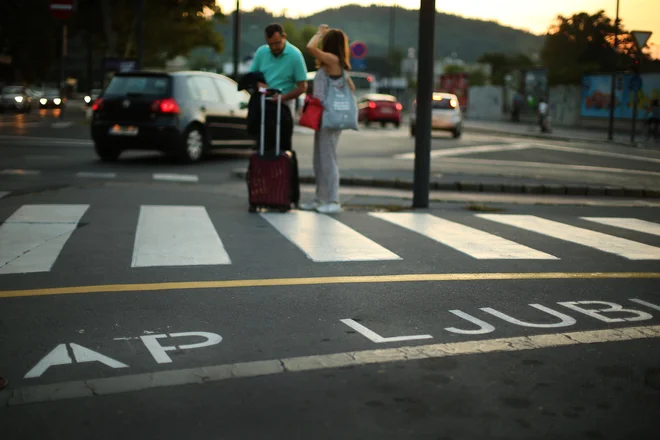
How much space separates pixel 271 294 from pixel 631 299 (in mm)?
2194

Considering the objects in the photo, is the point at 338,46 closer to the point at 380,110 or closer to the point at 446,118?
the point at 446,118

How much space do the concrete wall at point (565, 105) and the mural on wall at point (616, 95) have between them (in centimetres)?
107

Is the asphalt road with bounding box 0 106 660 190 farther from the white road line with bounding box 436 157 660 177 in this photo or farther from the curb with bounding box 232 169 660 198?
the curb with bounding box 232 169 660 198

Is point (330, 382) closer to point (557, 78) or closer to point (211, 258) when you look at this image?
point (211, 258)

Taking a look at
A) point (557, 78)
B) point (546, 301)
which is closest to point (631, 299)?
point (546, 301)

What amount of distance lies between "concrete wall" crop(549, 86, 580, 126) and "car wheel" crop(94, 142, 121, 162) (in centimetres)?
4095

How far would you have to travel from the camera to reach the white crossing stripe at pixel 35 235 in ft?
22.8

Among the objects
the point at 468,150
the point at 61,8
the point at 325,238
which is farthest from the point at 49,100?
the point at 325,238

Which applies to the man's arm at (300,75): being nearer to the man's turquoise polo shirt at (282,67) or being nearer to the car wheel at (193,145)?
the man's turquoise polo shirt at (282,67)

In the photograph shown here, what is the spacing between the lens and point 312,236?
27.7 ft

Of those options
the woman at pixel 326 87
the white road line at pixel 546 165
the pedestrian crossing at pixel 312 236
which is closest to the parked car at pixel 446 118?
the white road line at pixel 546 165

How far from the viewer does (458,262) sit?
7.27 m

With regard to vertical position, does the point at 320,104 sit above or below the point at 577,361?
above

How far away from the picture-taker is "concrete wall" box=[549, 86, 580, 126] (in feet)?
183
